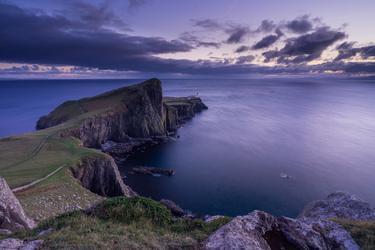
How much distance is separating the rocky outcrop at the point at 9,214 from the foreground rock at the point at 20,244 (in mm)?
6025

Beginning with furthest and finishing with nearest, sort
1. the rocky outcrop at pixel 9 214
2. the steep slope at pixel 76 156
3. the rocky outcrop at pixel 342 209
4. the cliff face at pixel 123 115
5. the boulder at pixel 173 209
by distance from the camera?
the cliff face at pixel 123 115 < the boulder at pixel 173 209 < the steep slope at pixel 76 156 < the rocky outcrop at pixel 342 209 < the rocky outcrop at pixel 9 214

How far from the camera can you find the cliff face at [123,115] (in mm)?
95294

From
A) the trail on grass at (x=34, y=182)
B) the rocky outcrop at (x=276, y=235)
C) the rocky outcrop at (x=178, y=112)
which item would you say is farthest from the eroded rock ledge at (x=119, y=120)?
the rocky outcrop at (x=276, y=235)

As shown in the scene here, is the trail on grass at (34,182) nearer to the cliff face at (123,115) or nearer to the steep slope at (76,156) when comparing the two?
the steep slope at (76,156)

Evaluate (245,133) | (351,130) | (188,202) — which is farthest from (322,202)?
(351,130)

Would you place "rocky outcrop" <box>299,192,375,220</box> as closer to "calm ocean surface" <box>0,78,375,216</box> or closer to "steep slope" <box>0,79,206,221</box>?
"calm ocean surface" <box>0,78,375,216</box>

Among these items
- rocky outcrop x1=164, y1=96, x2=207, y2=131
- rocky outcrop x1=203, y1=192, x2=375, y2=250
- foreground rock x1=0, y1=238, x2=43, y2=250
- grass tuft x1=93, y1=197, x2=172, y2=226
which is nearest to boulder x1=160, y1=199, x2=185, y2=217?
grass tuft x1=93, y1=197, x2=172, y2=226

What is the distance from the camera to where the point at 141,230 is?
13.0m

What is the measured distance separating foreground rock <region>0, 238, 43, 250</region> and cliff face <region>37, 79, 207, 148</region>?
258 ft

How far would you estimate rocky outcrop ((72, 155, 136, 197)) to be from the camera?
48.3 meters

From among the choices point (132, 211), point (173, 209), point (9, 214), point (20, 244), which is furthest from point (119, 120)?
point (20, 244)

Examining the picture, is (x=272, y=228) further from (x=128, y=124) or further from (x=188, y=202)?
(x=128, y=124)

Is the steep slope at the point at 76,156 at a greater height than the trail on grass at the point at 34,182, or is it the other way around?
the trail on grass at the point at 34,182

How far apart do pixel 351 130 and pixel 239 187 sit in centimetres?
9349
